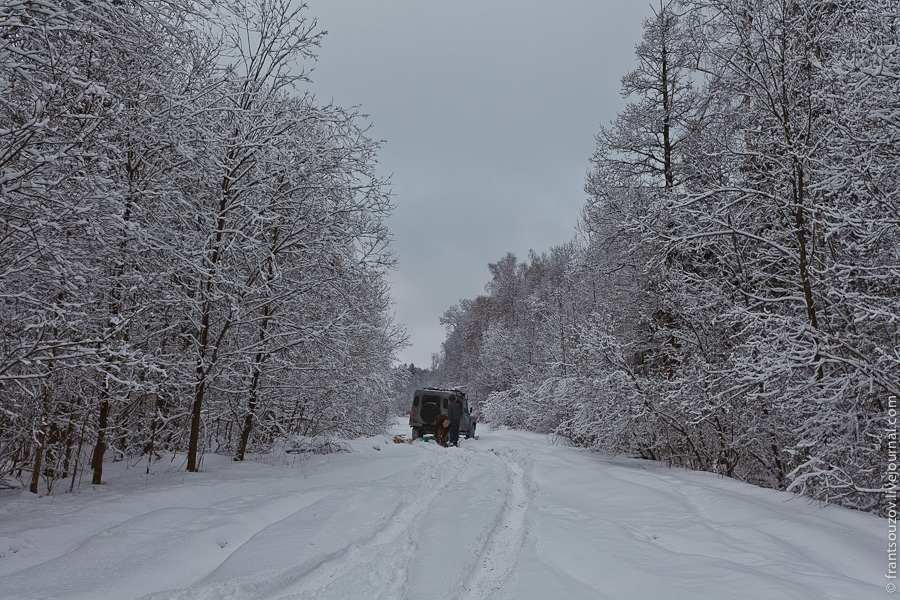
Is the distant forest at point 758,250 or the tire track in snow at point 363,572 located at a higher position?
the distant forest at point 758,250

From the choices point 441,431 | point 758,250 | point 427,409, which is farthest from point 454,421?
point 758,250

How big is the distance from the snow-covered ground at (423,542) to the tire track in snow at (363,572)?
18 mm

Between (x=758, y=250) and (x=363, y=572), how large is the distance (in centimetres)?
834

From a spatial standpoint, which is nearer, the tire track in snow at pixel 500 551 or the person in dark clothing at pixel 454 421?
the tire track in snow at pixel 500 551

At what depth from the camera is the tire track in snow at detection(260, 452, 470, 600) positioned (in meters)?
3.87

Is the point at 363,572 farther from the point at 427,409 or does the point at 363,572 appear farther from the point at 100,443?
the point at 427,409

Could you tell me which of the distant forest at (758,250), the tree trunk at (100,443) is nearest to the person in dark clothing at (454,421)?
the distant forest at (758,250)

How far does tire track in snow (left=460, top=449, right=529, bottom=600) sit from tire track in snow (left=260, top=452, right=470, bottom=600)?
65 centimetres

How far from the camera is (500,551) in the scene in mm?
5094

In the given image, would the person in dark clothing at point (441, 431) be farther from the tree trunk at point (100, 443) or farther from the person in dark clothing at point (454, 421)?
the tree trunk at point (100, 443)

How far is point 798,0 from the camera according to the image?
Result: 24.2 feet

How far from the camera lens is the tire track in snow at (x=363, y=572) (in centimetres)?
387

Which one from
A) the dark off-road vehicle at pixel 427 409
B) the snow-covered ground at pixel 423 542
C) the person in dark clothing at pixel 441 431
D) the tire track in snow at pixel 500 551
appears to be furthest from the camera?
the dark off-road vehicle at pixel 427 409

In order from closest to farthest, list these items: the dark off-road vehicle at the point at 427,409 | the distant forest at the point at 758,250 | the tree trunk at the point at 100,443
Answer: the distant forest at the point at 758,250 → the tree trunk at the point at 100,443 → the dark off-road vehicle at the point at 427,409
